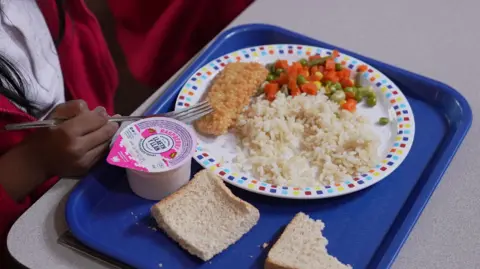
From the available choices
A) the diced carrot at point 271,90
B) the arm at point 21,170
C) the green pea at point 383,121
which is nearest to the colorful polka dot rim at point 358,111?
the green pea at point 383,121

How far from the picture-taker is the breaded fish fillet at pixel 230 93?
1.06m

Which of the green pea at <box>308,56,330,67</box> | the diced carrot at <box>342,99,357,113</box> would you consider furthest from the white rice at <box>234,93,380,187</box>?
the green pea at <box>308,56,330,67</box>

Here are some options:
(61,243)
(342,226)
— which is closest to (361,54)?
(342,226)

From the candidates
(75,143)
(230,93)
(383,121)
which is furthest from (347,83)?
(75,143)

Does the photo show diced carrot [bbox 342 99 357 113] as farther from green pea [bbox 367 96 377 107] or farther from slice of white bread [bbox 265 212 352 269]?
slice of white bread [bbox 265 212 352 269]

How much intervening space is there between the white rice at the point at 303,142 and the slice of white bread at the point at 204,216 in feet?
0.30

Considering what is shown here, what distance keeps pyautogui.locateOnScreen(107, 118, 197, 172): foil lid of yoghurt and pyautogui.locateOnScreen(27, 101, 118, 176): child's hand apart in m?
0.06

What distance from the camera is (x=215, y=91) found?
112 centimetres

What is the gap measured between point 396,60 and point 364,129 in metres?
0.30

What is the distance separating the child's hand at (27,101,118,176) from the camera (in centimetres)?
95

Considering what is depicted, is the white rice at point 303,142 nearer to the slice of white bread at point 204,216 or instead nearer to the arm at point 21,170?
the slice of white bread at point 204,216

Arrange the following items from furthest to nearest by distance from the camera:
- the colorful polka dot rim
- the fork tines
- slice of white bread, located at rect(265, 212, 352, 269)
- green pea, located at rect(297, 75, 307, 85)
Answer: green pea, located at rect(297, 75, 307, 85) < the fork tines < the colorful polka dot rim < slice of white bread, located at rect(265, 212, 352, 269)

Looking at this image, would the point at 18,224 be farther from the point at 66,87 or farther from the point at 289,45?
the point at 289,45

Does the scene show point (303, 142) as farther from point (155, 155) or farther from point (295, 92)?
point (155, 155)
